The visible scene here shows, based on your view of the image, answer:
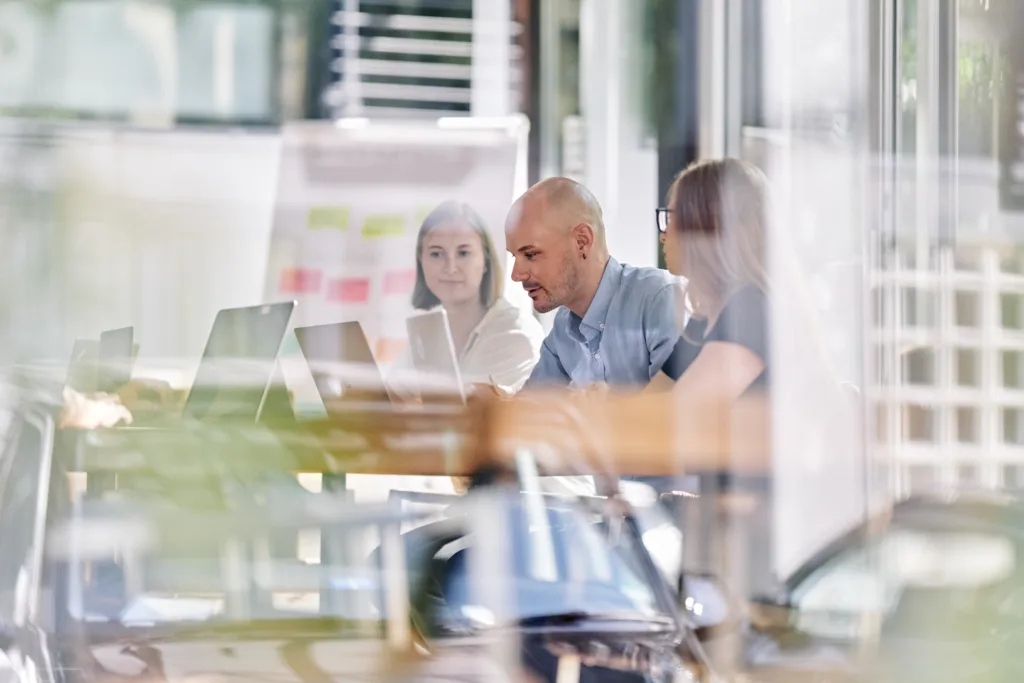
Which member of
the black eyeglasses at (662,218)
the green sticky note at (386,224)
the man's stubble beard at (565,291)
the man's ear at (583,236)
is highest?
→ the green sticky note at (386,224)

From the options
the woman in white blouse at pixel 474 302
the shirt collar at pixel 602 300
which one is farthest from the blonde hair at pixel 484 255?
the shirt collar at pixel 602 300

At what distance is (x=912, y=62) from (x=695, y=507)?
1.89 feet

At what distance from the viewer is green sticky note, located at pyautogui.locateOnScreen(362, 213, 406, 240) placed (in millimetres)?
1705

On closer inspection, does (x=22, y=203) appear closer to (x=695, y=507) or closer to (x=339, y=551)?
(x=339, y=551)

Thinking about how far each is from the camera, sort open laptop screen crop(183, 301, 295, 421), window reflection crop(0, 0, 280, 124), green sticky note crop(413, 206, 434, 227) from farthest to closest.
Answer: green sticky note crop(413, 206, 434, 227) → window reflection crop(0, 0, 280, 124) → open laptop screen crop(183, 301, 295, 421)

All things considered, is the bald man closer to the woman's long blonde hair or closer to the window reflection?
the woman's long blonde hair

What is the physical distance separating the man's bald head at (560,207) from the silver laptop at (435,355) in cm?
16

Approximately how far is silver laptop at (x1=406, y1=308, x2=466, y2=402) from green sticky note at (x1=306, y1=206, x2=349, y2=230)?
0.81 ft

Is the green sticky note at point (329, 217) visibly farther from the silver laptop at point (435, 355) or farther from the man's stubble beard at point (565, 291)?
the man's stubble beard at point (565, 291)

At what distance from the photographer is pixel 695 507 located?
57.1 inches

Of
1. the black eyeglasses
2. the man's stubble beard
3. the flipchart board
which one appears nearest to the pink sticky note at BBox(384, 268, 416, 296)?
the flipchart board

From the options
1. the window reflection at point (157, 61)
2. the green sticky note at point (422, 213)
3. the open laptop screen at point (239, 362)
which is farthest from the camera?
the green sticky note at point (422, 213)

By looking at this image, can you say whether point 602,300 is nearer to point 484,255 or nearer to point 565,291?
point 565,291

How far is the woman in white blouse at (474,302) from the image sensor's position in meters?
1.50
